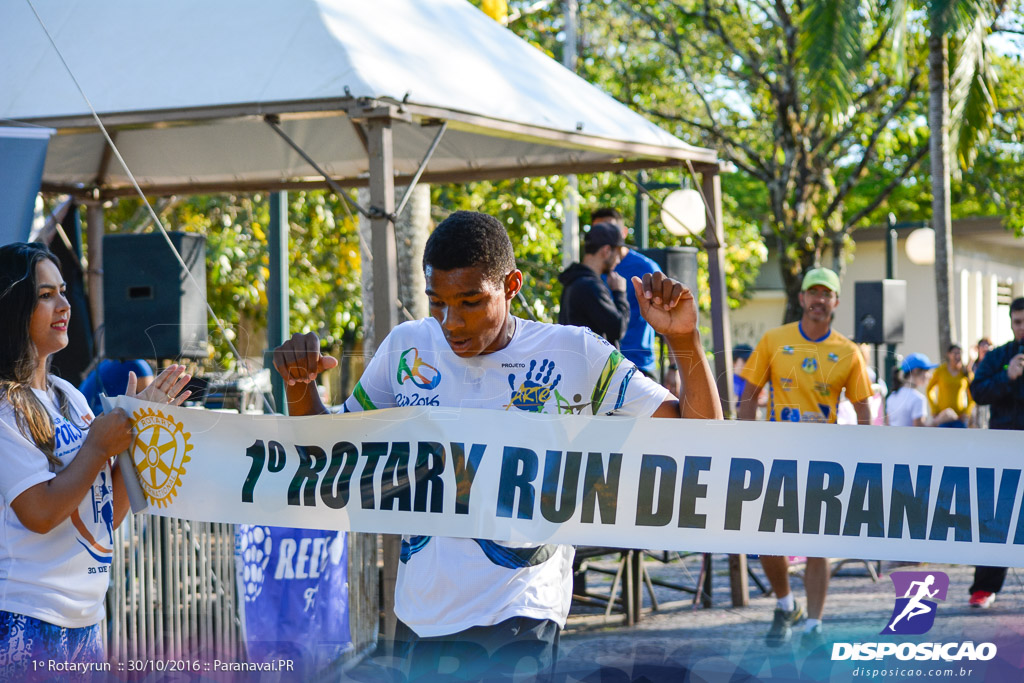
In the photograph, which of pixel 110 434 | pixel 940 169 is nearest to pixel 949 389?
pixel 940 169

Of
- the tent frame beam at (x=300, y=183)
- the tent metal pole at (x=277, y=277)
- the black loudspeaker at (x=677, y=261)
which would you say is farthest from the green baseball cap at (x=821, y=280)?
the tent metal pole at (x=277, y=277)

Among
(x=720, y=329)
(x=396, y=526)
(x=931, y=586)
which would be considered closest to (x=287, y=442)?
(x=396, y=526)

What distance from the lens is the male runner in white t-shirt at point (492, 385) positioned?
101 inches

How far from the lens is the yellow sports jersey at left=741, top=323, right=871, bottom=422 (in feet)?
12.3

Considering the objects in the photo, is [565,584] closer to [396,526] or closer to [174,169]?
[396,526]

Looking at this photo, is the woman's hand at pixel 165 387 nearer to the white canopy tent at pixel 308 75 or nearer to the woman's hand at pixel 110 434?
the woman's hand at pixel 110 434

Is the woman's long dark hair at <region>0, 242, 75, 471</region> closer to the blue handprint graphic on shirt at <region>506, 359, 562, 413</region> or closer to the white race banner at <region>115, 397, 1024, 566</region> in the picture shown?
the white race banner at <region>115, 397, 1024, 566</region>

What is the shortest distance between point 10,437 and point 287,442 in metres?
0.71

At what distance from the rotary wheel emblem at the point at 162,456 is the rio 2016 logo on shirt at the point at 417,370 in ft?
2.32

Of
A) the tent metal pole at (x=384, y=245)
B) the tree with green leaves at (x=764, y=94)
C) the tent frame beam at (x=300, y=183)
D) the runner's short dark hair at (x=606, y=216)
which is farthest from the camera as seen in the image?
the tree with green leaves at (x=764, y=94)

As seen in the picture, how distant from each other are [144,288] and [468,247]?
4.93 m

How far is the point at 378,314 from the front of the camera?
584 centimetres

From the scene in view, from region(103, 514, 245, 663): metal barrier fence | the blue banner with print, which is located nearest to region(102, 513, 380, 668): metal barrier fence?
region(103, 514, 245, 663): metal barrier fence

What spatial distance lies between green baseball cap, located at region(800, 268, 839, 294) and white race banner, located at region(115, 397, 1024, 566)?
3670mm
